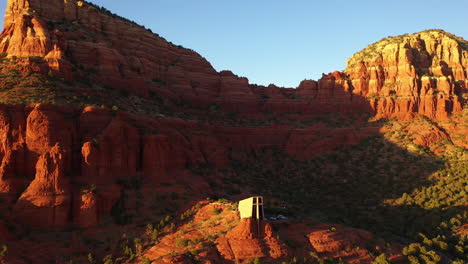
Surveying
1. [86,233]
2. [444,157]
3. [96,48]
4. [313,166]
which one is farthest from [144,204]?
[444,157]

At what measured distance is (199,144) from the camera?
6425cm

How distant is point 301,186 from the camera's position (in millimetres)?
68500

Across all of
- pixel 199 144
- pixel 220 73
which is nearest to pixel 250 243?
pixel 199 144

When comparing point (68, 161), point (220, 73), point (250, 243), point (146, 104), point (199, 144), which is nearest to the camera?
point (250, 243)

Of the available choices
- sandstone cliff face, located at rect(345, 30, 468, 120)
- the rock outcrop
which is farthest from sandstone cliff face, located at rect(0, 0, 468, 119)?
the rock outcrop

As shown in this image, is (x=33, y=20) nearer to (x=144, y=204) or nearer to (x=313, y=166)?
(x=144, y=204)

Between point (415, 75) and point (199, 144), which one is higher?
point (415, 75)

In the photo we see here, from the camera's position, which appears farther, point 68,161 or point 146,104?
point 146,104

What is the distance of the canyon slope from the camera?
134 feet

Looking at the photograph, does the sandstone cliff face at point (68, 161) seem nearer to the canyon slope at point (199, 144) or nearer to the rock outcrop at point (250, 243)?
the canyon slope at point (199, 144)

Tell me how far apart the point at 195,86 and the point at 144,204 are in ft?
125

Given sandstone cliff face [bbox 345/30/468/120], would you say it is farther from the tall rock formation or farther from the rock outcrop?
the rock outcrop

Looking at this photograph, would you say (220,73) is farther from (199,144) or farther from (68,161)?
(68,161)

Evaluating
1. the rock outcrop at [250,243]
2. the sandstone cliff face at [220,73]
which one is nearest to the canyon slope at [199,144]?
the rock outcrop at [250,243]
